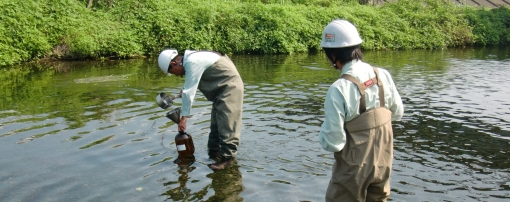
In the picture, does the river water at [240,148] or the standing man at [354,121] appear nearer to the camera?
the standing man at [354,121]

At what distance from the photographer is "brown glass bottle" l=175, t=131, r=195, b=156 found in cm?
708

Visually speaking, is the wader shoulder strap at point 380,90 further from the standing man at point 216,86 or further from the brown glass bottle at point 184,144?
the brown glass bottle at point 184,144

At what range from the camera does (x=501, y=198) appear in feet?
19.3

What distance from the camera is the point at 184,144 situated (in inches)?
280

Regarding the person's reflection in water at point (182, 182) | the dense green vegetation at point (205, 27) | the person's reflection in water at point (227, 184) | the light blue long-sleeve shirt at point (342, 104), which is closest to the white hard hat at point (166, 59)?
the person's reflection in water at point (182, 182)

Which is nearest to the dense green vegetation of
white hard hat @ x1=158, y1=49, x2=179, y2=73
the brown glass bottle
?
the brown glass bottle

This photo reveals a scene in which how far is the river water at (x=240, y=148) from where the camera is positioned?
611 cm

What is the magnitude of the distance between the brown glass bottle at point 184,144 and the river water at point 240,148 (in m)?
0.19

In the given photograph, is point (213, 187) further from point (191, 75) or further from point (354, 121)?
point (354, 121)

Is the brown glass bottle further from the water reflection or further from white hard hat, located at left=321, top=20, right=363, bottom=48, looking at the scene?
white hard hat, located at left=321, top=20, right=363, bottom=48

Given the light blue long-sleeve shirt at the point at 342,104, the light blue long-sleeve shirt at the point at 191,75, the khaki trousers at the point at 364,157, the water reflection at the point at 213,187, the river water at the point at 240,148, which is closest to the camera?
the light blue long-sleeve shirt at the point at 342,104

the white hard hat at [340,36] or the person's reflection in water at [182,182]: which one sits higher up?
the white hard hat at [340,36]

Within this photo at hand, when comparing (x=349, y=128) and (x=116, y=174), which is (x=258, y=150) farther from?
(x=349, y=128)

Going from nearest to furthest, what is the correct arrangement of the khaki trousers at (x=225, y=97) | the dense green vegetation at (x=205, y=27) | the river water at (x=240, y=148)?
the river water at (x=240, y=148) < the khaki trousers at (x=225, y=97) < the dense green vegetation at (x=205, y=27)
